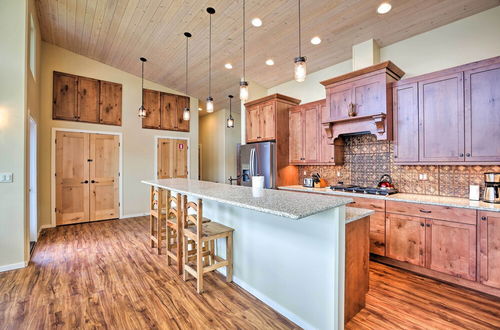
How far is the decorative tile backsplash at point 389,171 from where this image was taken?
284cm

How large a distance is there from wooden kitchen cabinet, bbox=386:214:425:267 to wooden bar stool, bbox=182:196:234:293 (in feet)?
6.43

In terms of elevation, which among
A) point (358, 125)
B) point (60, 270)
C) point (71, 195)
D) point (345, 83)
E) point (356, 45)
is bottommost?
point (60, 270)

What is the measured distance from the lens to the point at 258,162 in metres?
4.58

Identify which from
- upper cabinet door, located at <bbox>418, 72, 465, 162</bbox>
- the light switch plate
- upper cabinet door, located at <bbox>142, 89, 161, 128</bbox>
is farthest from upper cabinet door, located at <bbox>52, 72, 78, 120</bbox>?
upper cabinet door, located at <bbox>418, 72, 465, 162</bbox>

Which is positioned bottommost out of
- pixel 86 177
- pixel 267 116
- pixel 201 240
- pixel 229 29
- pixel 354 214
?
pixel 201 240

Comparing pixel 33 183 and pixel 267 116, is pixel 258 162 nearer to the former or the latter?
pixel 267 116

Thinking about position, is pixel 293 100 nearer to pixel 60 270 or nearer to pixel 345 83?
pixel 345 83

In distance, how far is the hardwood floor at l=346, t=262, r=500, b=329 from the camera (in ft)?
6.26

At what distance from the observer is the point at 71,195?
16.6 ft

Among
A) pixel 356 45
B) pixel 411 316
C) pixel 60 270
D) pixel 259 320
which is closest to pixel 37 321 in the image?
pixel 60 270

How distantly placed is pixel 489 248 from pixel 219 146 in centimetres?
658

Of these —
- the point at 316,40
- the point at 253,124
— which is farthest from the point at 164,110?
the point at 316,40

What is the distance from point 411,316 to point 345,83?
289 centimetres

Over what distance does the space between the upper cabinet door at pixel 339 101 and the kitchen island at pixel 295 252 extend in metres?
1.92
